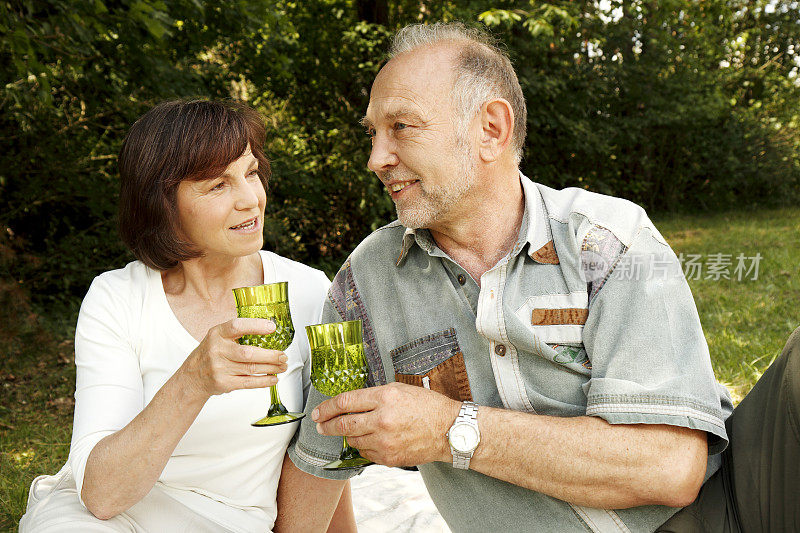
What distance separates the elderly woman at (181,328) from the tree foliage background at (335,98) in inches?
59.2

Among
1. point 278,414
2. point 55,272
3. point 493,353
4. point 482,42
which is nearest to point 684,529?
point 493,353

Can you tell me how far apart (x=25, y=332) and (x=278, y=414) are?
5200mm

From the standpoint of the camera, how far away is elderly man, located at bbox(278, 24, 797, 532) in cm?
178

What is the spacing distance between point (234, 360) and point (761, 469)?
1.45 m

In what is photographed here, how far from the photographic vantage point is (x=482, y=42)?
2.44 meters

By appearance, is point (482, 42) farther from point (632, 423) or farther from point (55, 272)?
point (55, 272)

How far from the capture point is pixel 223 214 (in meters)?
2.34

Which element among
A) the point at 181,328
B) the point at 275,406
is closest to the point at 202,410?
the point at 181,328

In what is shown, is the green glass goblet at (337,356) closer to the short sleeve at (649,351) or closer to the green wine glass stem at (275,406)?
the green wine glass stem at (275,406)

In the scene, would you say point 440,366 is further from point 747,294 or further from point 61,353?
point 747,294

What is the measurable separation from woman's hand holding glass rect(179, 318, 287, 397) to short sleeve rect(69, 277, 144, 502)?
428 millimetres

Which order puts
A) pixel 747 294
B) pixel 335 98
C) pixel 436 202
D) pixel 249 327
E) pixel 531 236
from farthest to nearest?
pixel 335 98 < pixel 747 294 < pixel 436 202 < pixel 531 236 < pixel 249 327

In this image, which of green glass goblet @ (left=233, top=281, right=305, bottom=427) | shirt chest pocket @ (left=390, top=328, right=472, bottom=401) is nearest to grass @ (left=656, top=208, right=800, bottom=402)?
shirt chest pocket @ (left=390, top=328, right=472, bottom=401)

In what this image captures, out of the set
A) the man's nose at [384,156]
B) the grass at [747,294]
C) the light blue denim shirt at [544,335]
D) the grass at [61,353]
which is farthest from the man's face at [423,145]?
the grass at [747,294]
